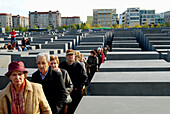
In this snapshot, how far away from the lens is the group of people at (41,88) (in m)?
2.73

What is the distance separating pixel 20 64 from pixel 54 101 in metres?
1.14

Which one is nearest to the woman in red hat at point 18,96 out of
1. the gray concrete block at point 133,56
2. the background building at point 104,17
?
the gray concrete block at point 133,56

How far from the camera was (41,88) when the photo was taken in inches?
113

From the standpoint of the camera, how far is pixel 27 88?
2.73 metres

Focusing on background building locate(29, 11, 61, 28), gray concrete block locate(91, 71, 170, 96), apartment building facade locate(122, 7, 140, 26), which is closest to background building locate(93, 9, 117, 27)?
apartment building facade locate(122, 7, 140, 26)

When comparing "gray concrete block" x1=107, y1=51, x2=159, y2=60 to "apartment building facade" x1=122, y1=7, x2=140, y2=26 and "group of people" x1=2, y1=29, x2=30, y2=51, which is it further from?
"apartment building facade" x1=122, y1=7, x2=140, y2=26

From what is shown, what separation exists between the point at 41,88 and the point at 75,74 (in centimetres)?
262

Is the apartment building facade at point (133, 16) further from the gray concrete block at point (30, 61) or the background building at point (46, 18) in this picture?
the gray concrete block at point (30, 61)

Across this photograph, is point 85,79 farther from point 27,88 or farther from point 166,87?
point 27,88

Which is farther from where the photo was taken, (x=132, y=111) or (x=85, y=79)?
(x=85, y=79)

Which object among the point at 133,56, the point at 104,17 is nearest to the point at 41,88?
the point at 133,56

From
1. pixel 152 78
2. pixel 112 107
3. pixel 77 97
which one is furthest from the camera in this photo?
pixel 152 78

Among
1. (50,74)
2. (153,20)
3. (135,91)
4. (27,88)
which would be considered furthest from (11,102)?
(153,20)

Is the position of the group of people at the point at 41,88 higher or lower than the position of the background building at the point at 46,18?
lower
